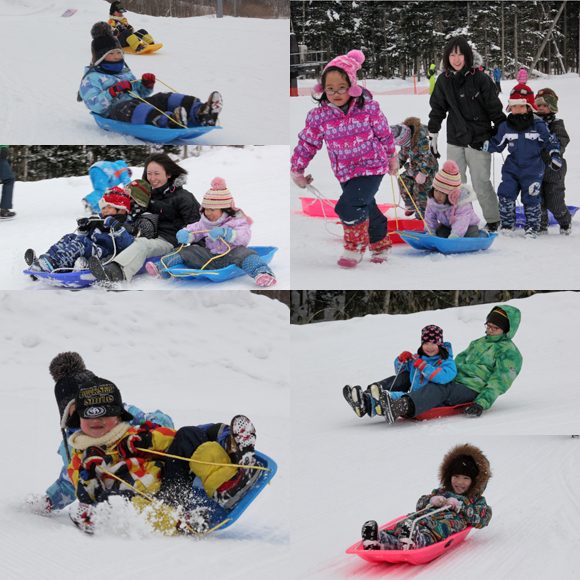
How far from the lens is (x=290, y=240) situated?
3.90 m

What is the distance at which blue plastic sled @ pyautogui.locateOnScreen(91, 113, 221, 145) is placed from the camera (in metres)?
3.82

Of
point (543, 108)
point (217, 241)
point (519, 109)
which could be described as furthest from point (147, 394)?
point (543, 108)

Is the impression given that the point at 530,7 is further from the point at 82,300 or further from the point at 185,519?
the point at 185,519

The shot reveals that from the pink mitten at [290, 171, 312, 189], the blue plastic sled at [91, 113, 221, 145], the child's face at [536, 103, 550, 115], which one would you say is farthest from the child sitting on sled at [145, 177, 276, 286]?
the child's face at [536, 103, 550, 115]

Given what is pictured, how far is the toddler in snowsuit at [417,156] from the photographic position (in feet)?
13.7

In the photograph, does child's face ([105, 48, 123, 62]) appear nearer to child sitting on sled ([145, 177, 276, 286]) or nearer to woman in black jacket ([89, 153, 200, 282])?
woman in black jacket ([89, 153, 200, 282])

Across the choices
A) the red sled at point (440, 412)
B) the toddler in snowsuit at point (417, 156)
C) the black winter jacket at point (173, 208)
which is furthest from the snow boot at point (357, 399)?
the toddler in snowsuit at point (417, 156)

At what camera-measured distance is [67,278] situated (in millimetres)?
3121

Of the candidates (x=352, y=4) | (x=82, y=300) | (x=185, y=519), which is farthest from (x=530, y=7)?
(x=185, y=519)

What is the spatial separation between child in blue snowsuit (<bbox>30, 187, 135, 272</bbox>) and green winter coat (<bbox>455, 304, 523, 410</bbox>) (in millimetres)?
1840

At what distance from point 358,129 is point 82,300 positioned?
256 centimetres

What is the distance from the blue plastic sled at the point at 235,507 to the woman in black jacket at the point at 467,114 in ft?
7.69

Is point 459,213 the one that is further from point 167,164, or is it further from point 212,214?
point 167,164

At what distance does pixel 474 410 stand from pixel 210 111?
2260 mm
